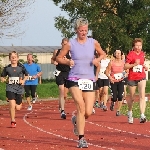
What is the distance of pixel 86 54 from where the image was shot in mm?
10469

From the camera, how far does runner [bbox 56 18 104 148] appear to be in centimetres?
1045

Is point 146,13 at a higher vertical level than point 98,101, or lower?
→ higher

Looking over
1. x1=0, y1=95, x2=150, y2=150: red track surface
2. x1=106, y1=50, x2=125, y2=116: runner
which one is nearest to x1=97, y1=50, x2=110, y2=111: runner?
x1=106, y1=50, x2=125, y2=116: runner

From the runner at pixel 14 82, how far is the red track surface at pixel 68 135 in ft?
1.67

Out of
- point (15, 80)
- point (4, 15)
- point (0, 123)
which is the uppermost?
point (4, 15)

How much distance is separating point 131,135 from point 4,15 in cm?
2616

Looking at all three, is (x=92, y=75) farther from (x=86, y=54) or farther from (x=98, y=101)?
(x=98, y=101)

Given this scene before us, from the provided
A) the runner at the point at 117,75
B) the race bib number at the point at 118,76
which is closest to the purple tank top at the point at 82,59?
the runner at the point at 117,75

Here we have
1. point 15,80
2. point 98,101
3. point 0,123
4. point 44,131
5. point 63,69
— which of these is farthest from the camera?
point 98,101

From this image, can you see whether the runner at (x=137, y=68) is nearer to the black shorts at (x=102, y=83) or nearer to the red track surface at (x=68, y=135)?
the red track surface at (x=68, y=135)

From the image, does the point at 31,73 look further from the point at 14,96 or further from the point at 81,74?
the point at 81,74

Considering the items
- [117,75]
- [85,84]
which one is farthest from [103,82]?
[85,84]

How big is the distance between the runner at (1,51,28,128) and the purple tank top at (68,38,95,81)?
172 inches

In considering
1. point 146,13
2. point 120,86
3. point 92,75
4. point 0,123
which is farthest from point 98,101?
point 146,13
